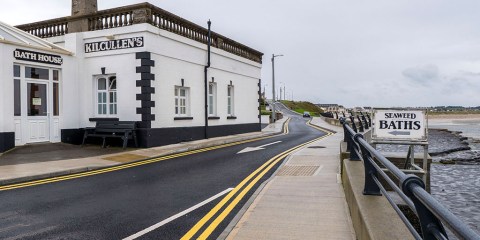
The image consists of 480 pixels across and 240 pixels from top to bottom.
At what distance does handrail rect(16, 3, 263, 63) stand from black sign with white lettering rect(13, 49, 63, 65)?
259cm

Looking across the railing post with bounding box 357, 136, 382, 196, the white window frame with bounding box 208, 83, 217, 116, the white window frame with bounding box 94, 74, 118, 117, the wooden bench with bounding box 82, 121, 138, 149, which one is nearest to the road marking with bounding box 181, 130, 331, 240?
the railing post with bounding box 357, 136, 382, 196

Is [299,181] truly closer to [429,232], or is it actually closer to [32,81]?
[429,232]

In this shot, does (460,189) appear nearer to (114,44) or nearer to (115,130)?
(115,130)

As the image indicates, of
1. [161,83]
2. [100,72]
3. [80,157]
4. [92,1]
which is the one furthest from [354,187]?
[92,1]

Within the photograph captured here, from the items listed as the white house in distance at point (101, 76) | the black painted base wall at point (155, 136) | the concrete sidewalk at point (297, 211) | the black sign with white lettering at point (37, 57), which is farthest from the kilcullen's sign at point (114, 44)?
the concrete sidewalk at point (297, 211)

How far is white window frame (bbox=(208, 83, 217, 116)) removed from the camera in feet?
79.0

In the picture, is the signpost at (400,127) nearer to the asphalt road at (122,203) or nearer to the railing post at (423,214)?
the asphalt road at (122,203)

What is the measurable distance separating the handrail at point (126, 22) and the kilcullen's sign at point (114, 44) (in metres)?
0.78

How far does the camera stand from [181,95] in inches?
826

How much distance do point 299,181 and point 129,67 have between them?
37.6ft

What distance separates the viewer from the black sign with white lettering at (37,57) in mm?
15326

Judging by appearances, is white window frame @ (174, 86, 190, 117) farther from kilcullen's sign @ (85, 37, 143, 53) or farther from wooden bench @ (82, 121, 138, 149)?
kilcullen's sign @ (85, 37, 143, 53)

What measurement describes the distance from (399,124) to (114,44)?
13526 millimetres

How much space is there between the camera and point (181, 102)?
20.9 meters
